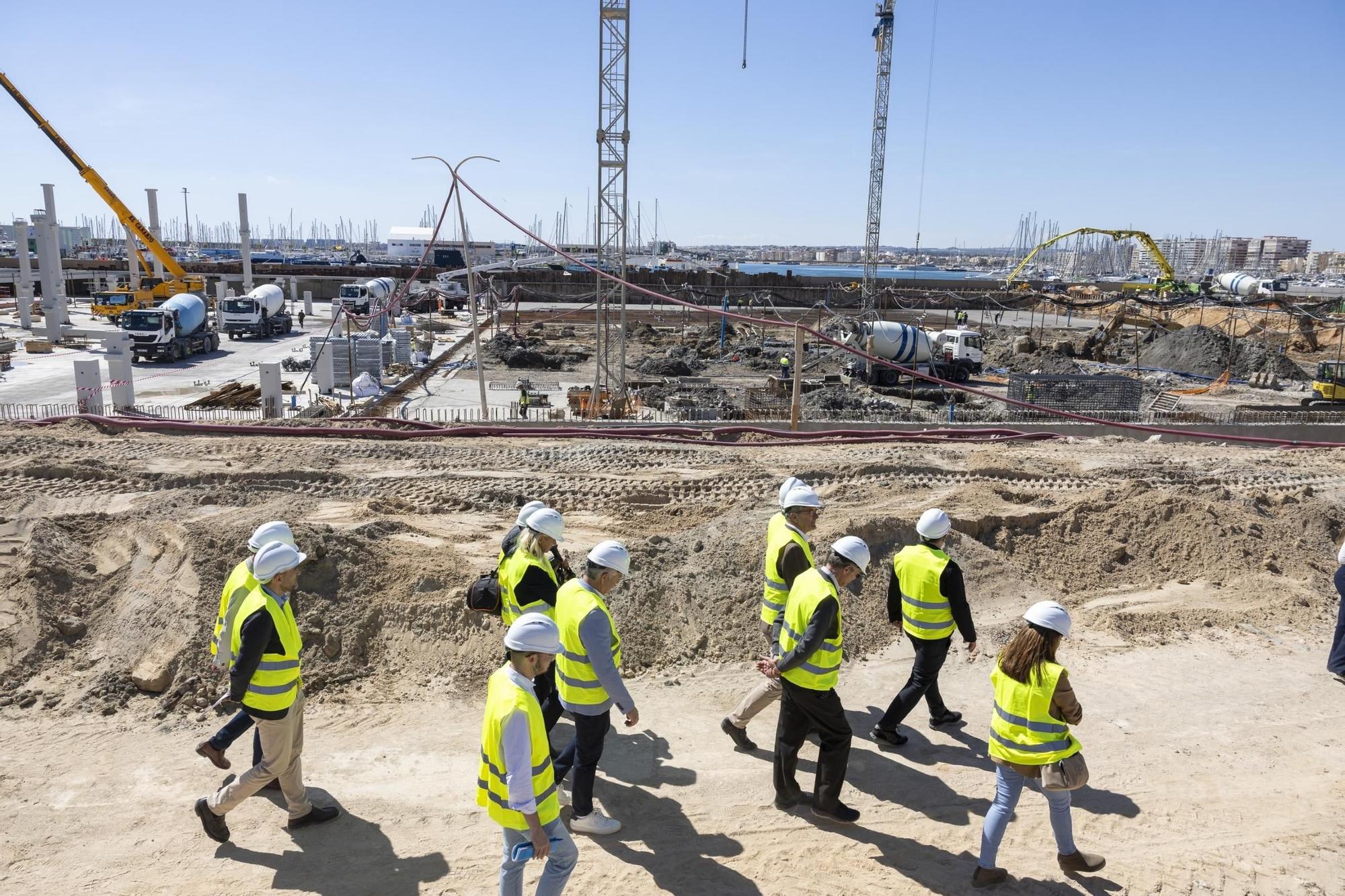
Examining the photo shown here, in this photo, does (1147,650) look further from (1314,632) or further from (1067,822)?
(1067,822)

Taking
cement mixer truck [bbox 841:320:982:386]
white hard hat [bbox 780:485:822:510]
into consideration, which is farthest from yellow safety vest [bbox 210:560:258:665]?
cement mixer truck [bbox 841:320:982:386]

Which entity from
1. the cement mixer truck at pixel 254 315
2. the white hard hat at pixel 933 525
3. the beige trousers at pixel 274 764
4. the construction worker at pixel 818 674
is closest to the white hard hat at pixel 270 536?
the beige trousers at pixel 274 764

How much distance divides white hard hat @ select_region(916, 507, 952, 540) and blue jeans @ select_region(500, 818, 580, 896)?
10.2 feet

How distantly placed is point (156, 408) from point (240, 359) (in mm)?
11877

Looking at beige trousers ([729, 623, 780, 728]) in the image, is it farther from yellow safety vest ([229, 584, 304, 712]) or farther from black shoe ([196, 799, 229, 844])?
black shoe ([196, 799, 229, 844])

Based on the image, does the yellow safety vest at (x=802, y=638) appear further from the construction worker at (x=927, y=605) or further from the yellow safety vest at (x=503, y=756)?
the yellow safety vest at (x=503, y=756)

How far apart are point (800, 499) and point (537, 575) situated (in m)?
1.71

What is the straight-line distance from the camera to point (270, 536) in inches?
197

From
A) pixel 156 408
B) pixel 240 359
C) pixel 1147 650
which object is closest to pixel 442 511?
pixel 1147 650

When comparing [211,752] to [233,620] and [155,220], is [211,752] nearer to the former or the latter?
[233,620]

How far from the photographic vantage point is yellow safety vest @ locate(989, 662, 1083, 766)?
4.15 meters

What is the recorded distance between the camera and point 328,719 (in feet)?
20.9

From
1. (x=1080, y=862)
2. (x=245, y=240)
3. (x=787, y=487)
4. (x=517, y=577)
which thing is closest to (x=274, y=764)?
(x=517, y=577)

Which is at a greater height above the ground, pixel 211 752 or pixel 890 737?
pixel 211 752
